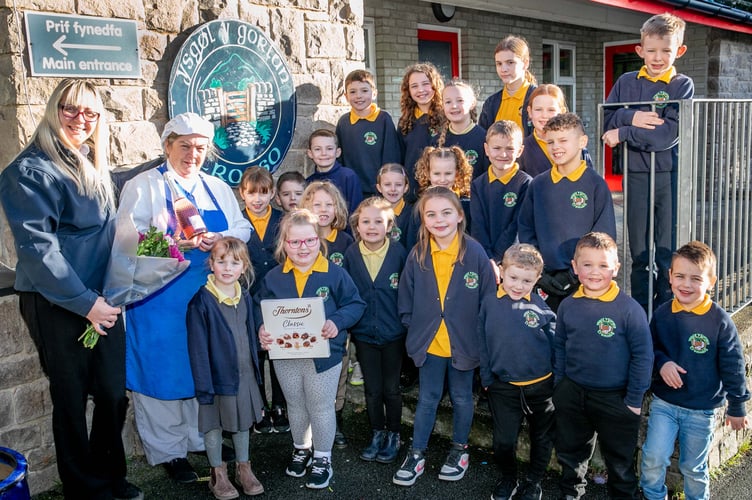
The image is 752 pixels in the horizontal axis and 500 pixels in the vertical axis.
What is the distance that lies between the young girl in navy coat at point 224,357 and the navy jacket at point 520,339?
1232 millimetres

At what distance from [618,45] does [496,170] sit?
30.3ft

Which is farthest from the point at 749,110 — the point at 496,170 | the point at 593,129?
the point at 593,129

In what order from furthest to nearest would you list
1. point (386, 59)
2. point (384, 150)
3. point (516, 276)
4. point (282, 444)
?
point (386, 59), point (384, 150), point (282, 444), point (516, 276)

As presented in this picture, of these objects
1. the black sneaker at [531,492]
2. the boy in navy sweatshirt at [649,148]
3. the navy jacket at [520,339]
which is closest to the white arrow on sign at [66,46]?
the navy jacket at [520,339]

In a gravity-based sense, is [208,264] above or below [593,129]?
below

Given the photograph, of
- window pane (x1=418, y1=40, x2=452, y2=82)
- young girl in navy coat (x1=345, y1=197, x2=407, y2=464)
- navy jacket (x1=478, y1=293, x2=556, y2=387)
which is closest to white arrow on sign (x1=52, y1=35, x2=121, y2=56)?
young girl in navy coat (x1=345, y1=197, x2=407, y2=464)

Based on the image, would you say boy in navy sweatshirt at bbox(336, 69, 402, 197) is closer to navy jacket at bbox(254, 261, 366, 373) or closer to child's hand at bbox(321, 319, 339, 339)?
navy jacket at bbox(254, 261, 366, 373)

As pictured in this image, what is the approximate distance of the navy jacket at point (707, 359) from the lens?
3109 millimetres

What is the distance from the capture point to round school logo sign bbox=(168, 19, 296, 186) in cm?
401

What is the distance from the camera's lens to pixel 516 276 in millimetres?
3318

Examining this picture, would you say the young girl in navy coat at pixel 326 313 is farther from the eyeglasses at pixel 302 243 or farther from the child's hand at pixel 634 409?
the child's hand at pixel 634 409

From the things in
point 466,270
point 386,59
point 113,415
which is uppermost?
point 386,59

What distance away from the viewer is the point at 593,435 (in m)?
3.36

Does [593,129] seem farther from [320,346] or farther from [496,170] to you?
[320,346]
